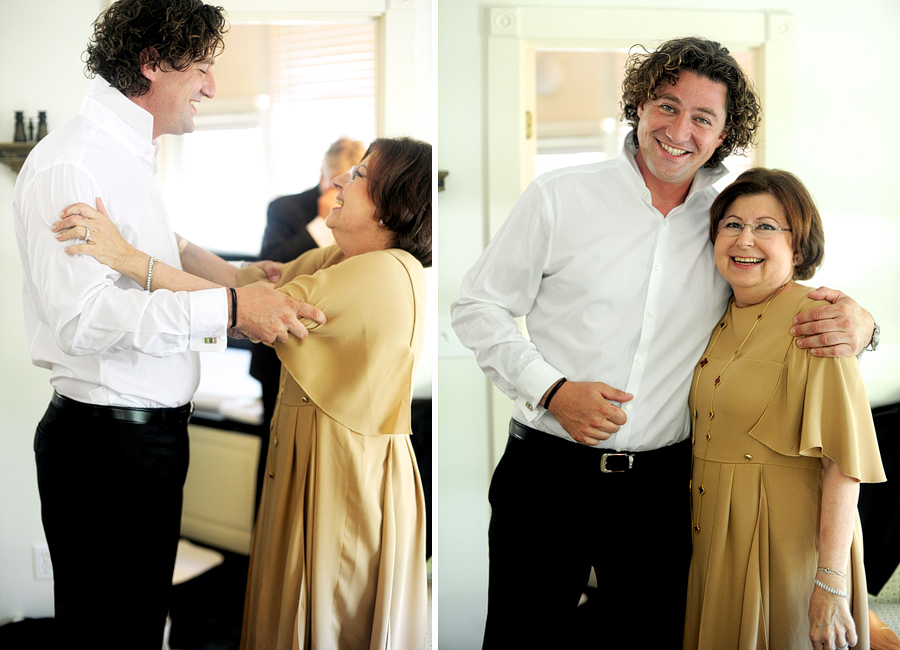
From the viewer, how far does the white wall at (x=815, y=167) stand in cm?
185

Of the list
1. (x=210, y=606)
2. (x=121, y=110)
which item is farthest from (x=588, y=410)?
(x=121, y=110)

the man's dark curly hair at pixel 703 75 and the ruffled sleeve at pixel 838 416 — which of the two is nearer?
the ruffled sleeve at pixel 838 416

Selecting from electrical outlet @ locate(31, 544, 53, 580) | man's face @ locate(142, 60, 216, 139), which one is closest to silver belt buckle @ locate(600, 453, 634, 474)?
man's face @ locate(142, 60, 216, 139)

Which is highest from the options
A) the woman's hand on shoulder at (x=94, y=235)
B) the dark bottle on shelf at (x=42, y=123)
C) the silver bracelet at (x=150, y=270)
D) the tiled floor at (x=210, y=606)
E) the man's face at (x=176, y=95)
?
the man's face at (x=176, y=95)

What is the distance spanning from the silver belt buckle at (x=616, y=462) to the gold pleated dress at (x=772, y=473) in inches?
7.6

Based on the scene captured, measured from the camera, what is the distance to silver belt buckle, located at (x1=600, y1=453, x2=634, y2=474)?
60.9 inches

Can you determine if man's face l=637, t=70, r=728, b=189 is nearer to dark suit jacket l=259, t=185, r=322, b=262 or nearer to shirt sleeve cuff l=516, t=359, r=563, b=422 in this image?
shirt sleeve cuff l=516, t=359, r=563, b=422

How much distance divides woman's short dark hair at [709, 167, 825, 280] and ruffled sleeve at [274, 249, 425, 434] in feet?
2.67

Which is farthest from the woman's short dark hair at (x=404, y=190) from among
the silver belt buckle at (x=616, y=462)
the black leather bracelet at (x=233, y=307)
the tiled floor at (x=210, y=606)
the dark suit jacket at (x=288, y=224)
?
the tiled floor at (x=210, y=606)

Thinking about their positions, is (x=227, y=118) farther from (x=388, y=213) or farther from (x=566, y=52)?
(x=566, y=52)

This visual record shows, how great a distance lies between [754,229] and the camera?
1.56 m

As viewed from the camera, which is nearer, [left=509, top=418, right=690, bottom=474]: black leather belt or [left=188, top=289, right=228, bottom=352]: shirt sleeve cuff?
[left=188, top=289, right=228, bottom=352]: shirt sleeve cuff

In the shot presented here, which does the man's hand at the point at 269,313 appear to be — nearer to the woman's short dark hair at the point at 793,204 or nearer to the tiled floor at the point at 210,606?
the tiled floor at the point at 210,606

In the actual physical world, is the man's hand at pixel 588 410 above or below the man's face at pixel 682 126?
below
